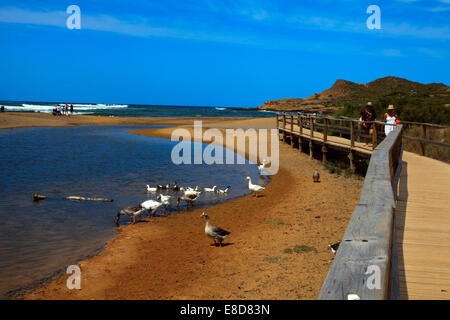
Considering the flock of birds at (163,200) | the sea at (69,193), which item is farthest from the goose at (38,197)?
the flock of birds at (163,200)

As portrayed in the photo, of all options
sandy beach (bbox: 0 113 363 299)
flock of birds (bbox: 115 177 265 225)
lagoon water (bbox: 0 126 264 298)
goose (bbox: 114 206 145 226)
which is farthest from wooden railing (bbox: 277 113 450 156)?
goose (bbox: 114 206 145 226)

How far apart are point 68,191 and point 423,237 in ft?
43.3

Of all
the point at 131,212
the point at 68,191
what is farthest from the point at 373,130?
the point at 68,191

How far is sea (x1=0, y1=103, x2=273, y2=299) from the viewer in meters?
8.59

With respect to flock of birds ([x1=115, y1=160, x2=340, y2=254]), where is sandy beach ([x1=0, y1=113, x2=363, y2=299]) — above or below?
below

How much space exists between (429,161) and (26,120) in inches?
2094

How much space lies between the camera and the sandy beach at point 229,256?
273 inches

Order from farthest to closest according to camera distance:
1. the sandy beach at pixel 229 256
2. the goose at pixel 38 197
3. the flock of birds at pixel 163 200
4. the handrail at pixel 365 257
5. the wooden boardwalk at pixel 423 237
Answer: the goose at pixel 38 197 < the flock of birds at pixel 163 200 < the sandy beach at pixel 229 256 < the wooden boardwalk at pixel 423 237 < the handrail at pixel 365 257

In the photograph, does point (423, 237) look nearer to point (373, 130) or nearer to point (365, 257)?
point (365, 257)

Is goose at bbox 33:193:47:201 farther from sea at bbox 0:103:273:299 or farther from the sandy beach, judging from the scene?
the sandy beach

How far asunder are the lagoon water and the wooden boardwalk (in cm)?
648

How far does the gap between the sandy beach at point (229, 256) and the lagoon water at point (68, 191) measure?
0.76m

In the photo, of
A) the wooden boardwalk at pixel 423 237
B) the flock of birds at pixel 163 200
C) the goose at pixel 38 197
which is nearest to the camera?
the wooden boardwalk at pixel 423 237

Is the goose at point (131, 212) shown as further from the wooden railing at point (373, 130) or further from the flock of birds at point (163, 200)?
the wooden railing at point (373, 130)
